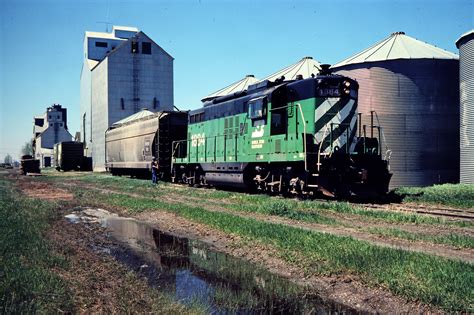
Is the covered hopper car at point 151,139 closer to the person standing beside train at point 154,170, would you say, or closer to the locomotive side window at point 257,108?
the person standing beside train at point 154,170

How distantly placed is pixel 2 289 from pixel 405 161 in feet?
77.8

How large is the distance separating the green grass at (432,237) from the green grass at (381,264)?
137cm

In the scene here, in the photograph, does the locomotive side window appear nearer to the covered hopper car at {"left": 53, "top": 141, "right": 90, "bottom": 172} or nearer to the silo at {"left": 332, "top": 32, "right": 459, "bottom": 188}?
the silo at {"left": 332, "top": 32, "right": 459, "bottom": 188}

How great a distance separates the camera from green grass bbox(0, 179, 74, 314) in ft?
15.6

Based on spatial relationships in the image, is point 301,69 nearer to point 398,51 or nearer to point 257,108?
point 398,51

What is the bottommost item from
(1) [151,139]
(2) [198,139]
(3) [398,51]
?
(2) [198,139]

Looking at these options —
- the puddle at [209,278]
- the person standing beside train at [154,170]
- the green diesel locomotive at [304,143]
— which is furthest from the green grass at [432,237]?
the person standing beside train at [154,170]

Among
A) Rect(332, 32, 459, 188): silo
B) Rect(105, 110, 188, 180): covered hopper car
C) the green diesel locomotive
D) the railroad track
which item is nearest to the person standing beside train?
Rect(105, 110, 188, 180): covered hopper car

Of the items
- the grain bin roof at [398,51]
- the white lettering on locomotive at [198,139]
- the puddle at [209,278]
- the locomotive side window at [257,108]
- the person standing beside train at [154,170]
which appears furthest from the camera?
the person standing beside train at [154,170]

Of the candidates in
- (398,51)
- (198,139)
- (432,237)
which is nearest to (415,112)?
(398,51)

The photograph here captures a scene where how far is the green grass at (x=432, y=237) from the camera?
8.23 meters

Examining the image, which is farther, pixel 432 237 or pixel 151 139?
pixel 151 139

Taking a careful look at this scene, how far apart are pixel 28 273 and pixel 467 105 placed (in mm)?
23613

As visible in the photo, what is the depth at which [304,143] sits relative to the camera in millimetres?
15344
